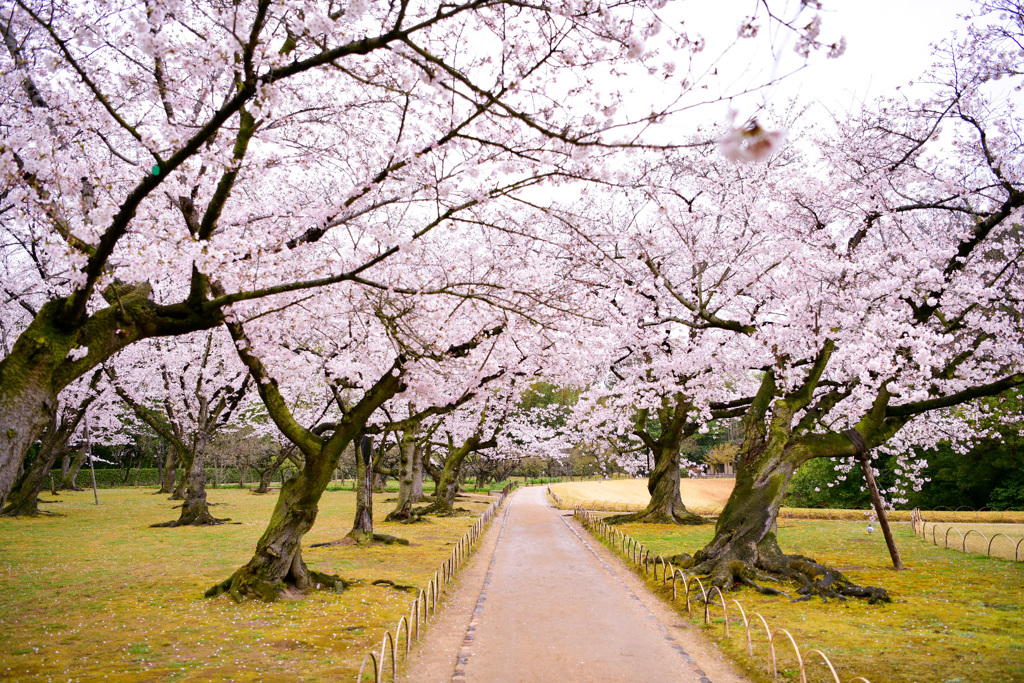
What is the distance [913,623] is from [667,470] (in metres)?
15.7

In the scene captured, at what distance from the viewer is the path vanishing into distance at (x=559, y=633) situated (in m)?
6.98

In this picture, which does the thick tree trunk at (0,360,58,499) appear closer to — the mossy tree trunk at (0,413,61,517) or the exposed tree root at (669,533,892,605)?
the exposed tree root at (669,533,892,605)

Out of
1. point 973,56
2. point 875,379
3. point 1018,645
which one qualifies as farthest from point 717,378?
point 1018,645

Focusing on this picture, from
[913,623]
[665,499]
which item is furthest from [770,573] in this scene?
[665,499]

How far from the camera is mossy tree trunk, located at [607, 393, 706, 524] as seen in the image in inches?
939

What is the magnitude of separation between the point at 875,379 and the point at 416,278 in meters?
9.75

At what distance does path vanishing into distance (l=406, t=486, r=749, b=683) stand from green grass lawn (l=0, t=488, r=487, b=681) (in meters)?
1.01

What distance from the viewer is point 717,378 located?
20031 mm

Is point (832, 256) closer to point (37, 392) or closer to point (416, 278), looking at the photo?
point (416, 278)

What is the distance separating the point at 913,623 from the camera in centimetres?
920

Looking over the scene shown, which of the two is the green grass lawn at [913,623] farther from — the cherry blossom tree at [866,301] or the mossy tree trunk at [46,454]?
the mossy tree trunk at [46,454]

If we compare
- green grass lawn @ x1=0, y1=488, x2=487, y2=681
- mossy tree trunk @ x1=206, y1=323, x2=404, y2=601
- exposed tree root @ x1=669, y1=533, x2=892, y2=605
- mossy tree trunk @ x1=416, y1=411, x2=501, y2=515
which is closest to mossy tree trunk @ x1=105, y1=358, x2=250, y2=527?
green grass lawn @ x1=0, y1=488, x2=487, y2=681

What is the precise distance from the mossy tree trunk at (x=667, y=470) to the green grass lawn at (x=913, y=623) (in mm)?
7515

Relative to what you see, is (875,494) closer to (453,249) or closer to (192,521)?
(453,249)
